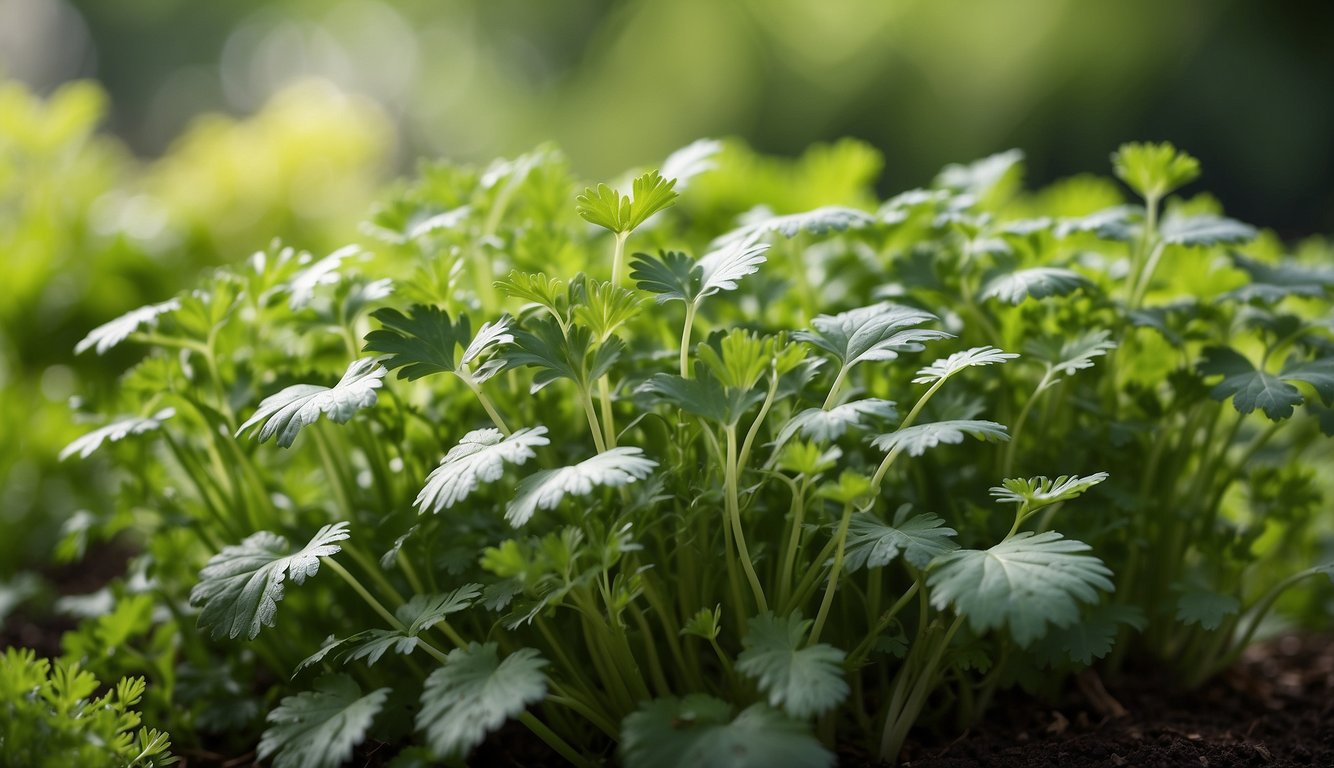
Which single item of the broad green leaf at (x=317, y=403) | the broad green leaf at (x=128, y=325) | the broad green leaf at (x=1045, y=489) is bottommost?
the broad green leaf at (x=1045, y=489)

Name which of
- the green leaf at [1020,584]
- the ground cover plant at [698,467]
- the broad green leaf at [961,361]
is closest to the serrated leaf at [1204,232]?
the ground cover plant at [698,467]

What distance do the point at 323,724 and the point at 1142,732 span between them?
89 cm

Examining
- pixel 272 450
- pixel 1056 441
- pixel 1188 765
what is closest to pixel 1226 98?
pixel 1056 441

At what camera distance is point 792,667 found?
0.79 metres

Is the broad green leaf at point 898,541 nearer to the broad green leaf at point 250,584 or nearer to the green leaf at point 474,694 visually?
the green leaf at point 474,694

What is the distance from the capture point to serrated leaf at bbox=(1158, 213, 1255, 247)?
1.10 metres

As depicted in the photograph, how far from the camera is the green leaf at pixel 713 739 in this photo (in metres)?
0.74

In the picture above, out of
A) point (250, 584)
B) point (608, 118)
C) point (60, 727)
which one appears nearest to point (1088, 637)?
point (250, 584)

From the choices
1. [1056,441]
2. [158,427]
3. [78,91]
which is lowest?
[1056,441]

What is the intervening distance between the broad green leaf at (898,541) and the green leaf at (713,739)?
0.52 feet

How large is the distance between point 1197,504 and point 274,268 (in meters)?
1.18

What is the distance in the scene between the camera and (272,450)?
1.32 metres

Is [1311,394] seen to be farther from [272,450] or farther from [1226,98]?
[1226,98]

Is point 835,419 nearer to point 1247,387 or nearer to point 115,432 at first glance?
point 1247,387
